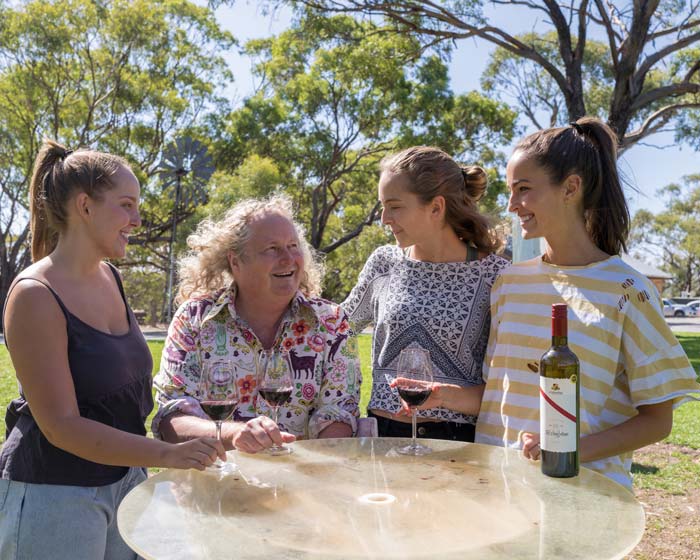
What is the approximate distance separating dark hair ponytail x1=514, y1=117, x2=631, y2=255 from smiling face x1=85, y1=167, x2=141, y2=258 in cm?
147

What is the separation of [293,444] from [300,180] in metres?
23.6

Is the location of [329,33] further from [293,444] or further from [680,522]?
[293,444]

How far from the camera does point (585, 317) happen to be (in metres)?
2.28

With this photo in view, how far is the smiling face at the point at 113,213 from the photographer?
2416 mm

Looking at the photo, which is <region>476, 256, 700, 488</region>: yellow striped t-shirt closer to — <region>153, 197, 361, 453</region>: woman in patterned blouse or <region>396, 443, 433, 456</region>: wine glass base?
<region>396, 443, 433, 456</region>: wine glass base

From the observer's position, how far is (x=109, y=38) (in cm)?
2408

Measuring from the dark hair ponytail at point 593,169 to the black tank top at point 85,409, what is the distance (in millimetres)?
1643

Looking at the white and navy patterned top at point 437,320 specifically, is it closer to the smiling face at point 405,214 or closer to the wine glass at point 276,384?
the smiling face at point 405,214

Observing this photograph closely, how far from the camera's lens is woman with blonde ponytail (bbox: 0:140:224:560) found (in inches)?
81.1

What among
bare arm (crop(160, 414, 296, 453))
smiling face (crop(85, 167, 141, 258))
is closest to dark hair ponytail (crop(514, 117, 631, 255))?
bare arm (crop(160, 414, 296, 453))

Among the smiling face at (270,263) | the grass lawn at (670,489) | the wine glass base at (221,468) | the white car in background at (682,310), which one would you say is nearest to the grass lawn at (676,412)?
the grass lawn at (670,489)

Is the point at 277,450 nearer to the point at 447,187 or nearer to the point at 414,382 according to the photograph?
the point at 414,382

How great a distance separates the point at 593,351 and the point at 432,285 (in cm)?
89

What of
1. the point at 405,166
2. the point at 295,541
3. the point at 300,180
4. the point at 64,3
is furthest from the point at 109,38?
the point at 295,541
